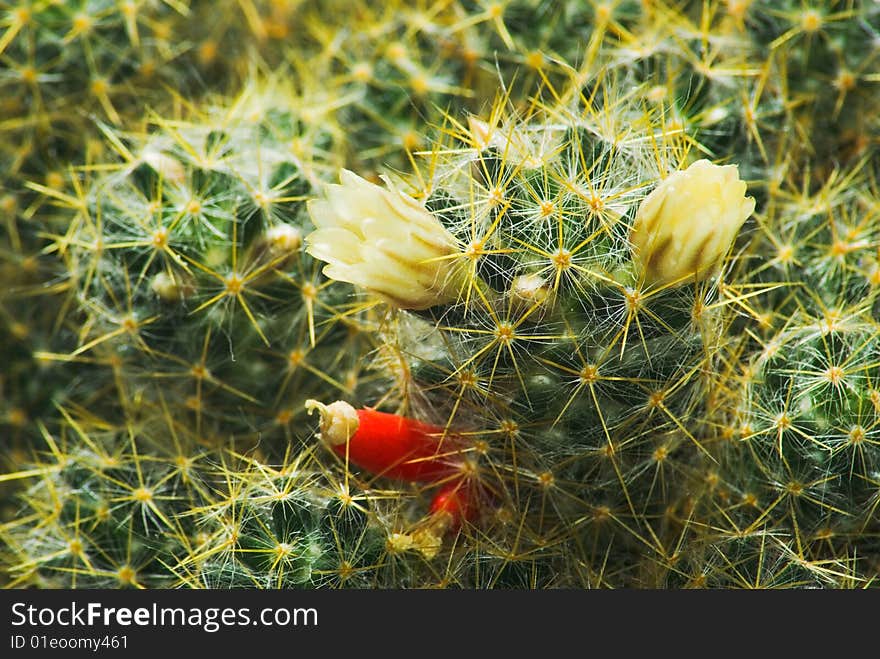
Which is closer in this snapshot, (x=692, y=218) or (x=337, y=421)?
(x=692, y=218)

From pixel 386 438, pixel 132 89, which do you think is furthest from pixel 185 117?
pixel 386 438

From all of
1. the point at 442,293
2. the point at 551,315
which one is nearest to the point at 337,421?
the point at 442,293

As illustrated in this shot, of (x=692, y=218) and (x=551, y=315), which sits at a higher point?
(x=692, y=218)

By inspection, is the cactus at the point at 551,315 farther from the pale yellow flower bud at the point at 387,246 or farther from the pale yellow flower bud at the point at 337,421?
the pale yellow flower bud at the point at 337,421

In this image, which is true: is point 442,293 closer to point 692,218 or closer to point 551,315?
point 551,315

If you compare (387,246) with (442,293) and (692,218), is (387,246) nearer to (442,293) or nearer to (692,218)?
(442,293)

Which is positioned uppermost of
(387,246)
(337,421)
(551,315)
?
(387,246)

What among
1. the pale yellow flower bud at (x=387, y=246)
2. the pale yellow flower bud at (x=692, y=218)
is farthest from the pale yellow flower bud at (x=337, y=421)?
the pale yellow flower bud at (x=692, y=218)

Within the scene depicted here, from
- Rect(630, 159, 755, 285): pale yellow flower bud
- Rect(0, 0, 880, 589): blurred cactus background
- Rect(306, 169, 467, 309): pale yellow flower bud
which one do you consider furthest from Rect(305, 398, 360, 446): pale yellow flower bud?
Rect(630, 159, 755, 285): pale yellow flower bud
